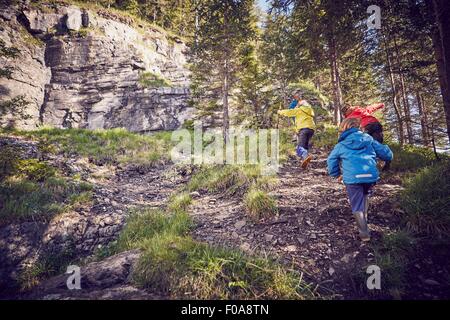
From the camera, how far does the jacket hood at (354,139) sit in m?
3.85

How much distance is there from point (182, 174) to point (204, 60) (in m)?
7.79

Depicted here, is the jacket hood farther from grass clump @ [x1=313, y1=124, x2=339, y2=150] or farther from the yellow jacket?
grass clump @ [x1=313, y1=124, x2=339, y2=150]

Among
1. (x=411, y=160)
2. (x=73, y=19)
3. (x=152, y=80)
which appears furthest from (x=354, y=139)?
(x=73, y=19)

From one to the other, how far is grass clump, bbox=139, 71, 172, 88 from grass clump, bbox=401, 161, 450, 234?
2089 centimetres

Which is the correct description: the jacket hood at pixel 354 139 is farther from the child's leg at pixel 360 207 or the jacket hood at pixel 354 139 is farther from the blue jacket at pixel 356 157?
the child's leg at pixel 360 207

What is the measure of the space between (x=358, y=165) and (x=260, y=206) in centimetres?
224

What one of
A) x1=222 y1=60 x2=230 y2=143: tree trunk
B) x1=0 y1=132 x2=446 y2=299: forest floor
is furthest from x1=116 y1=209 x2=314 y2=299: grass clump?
x1=222 y1=60 x2=230 y2=143: tree trunk

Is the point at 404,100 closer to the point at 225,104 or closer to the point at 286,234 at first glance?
the point at 225,104

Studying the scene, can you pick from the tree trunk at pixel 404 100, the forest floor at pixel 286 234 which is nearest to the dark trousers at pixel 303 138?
the forest floor at pixel 286 234

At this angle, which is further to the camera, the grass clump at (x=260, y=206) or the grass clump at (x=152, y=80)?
the grass clump at (x=152, y=80)

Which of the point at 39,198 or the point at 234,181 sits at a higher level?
the point at 234,181

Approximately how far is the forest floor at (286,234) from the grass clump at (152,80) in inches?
620

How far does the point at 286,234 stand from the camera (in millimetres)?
4367
